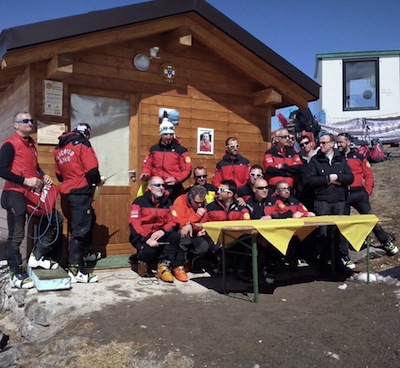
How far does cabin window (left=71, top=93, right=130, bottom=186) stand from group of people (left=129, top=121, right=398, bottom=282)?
0.56m

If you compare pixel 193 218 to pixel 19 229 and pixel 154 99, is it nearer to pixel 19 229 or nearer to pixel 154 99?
pixel 154 99

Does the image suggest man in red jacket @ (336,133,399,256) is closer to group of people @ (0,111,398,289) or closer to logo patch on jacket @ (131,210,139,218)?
group of people @ (0,111,398,289)

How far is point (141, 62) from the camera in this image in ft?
23.4

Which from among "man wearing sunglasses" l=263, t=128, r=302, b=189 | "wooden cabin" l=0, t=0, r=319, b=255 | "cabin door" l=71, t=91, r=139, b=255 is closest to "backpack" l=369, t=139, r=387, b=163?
"wooden cabin" l=0, t=0, r=319, b=255

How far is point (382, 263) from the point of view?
7.16m

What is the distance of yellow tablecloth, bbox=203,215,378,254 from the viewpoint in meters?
5.06

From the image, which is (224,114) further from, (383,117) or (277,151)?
(383,117)

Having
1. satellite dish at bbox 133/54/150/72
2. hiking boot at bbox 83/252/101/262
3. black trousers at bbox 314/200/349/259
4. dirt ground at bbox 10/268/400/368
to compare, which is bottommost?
dirt ground at bbox 10/268/400/368

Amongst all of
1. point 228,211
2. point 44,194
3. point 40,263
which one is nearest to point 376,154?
point 228,211

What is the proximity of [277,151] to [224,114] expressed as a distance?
4.32 feet

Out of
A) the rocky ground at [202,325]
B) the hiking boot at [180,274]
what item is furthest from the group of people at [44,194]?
the hiking boot at [180,274]

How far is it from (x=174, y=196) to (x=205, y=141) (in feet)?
4.20

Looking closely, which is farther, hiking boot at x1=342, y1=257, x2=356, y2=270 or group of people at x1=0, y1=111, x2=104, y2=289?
hiking boot at x1=342, y1=257, x2=356, y2=270

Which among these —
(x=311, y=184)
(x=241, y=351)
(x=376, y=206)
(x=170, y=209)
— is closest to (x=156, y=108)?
(x=170, y=209)
